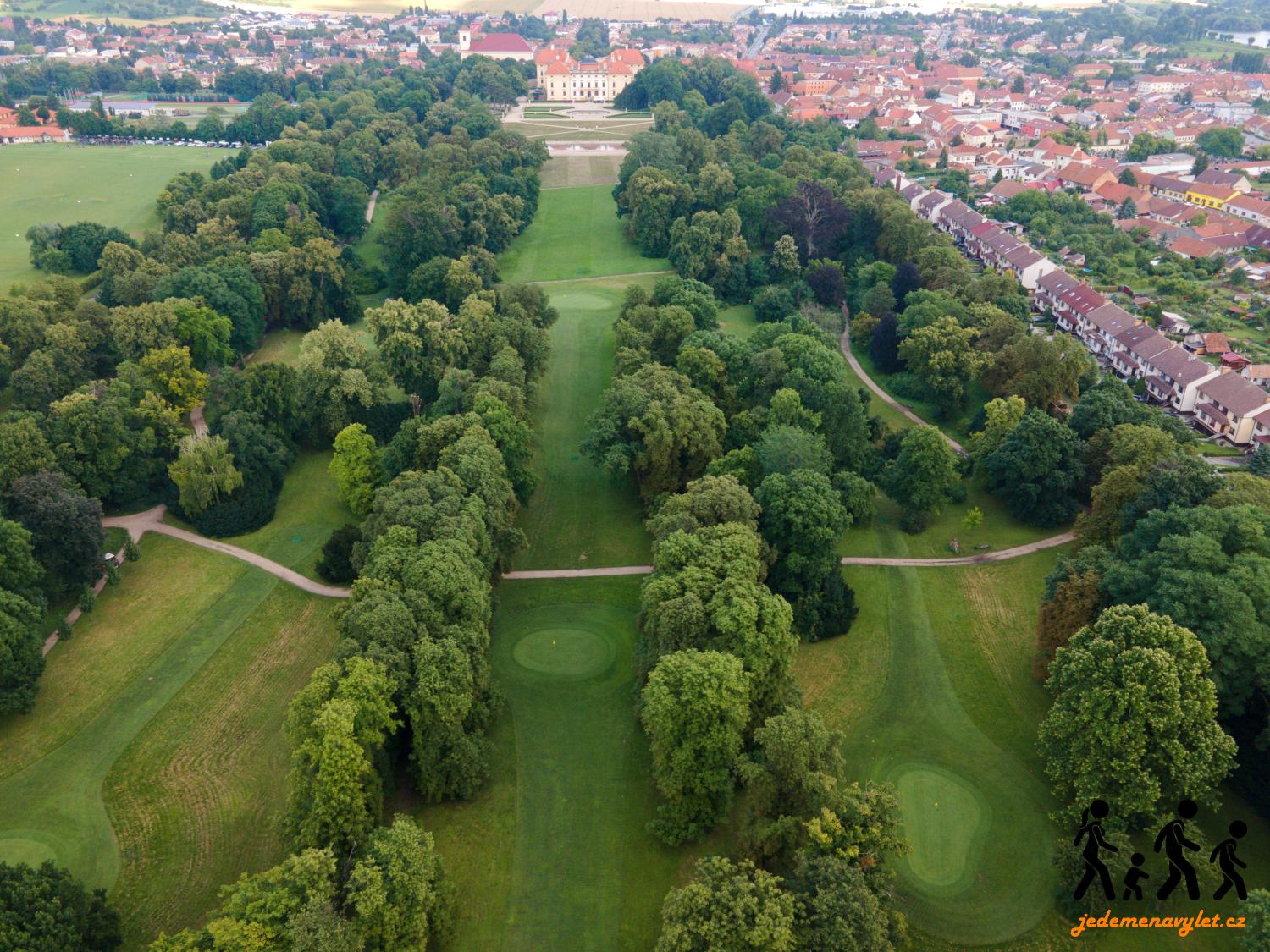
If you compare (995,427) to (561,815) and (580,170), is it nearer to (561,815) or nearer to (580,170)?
(561,815)

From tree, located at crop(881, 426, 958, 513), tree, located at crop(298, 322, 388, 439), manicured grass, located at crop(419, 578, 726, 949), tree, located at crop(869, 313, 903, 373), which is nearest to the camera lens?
manicured grass, located at crop(419, 578, 726, 949)

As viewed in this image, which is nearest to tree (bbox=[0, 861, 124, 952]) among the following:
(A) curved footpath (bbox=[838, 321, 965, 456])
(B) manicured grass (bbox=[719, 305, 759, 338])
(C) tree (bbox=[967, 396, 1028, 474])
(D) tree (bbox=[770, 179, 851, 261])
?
(C) tree (bbox=[967, 396, 1028, 474])

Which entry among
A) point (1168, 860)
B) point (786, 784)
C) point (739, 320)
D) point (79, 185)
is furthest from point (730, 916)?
point (79, 185)

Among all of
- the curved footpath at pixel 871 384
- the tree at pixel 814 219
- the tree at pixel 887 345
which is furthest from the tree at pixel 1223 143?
the tree at pixel 887 345

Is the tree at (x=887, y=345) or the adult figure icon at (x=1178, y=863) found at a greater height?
the tree at (x=887, y=345)

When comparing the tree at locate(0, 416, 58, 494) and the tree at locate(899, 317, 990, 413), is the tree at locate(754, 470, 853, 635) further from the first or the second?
the tree at locate(0, 416, 58, 494)

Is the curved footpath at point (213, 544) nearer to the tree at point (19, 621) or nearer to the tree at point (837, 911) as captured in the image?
the tree at point (19, 621)
